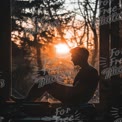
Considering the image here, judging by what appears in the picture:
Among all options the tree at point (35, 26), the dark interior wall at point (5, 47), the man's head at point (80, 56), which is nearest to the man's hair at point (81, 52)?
the man's head at point (80, 56)

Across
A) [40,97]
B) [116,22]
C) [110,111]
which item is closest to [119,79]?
[110,111]

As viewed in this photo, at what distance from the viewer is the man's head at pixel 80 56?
2851mm

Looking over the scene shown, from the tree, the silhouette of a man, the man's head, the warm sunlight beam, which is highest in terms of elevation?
the tree

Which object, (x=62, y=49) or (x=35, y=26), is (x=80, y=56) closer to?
(x=62, y=49)

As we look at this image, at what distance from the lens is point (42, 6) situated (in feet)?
10.0

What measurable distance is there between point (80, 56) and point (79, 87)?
24 cm

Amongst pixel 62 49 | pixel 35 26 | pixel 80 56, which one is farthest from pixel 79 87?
pixel 35 26

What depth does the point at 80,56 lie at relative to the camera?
2859mm

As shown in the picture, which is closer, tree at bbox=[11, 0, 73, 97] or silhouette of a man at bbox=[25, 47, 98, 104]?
silhouette of a man at bbox=[25, 47, 98, 104]

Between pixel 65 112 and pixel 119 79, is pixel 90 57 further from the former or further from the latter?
pixel 65 112

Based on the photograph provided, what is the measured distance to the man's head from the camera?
2851 mm

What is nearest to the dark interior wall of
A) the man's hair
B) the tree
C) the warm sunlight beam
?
the tree

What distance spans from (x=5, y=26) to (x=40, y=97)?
25.7 inches

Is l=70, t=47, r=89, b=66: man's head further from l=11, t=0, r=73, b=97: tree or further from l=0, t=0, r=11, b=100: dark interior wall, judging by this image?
l=0, t=0, r=11, b=100: dark interior wall
